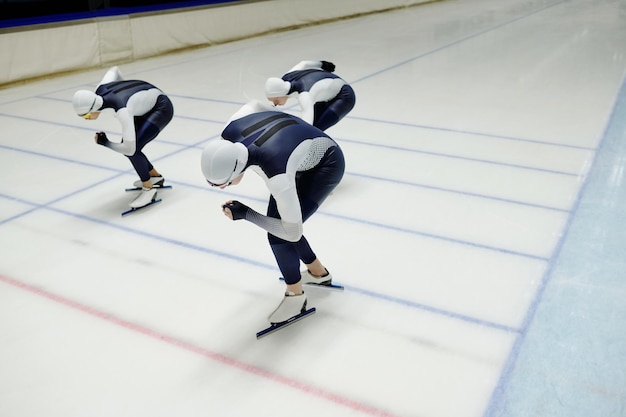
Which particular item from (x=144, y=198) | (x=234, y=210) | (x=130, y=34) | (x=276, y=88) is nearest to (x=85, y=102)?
(x=144, y=198)

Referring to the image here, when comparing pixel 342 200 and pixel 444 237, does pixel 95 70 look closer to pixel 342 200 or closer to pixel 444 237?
pixel 342 200

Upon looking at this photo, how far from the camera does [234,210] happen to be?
8.41 ft

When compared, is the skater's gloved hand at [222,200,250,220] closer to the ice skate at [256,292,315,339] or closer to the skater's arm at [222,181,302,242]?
the skater's arm at [222,181,302,242]

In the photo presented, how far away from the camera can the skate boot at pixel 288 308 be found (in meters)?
→ 2.86

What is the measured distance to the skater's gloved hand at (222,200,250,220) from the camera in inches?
100

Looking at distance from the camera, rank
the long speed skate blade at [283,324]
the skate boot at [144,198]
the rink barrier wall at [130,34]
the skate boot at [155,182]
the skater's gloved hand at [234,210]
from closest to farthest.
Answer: the skater's gloved hand at [234,210], the long speed skate blade at [283,324], the skate boot at [144,198], the skate boot at [155,182], the rink barrier wall at [130,34]

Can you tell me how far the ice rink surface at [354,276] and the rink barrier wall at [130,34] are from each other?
7.19 ft

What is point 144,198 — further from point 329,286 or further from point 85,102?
point 329,286

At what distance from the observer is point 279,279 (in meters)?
3.30

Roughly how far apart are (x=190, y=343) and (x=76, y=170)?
2998 millimetres

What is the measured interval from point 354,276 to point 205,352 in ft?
3.35

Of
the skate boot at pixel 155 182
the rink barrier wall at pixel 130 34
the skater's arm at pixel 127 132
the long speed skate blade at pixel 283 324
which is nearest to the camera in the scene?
the long speed skate blade at pixel 283 324

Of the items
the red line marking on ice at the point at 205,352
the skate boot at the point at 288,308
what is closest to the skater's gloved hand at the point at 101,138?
the red line marking on ice at the point at 205,352

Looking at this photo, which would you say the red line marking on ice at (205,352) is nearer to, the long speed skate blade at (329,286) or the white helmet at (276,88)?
the long speed skate blade at (329,286)
